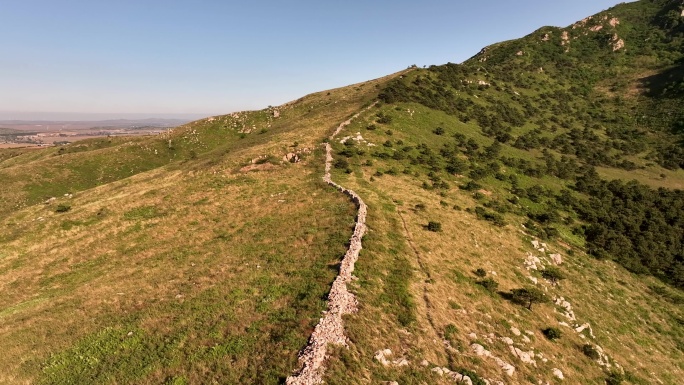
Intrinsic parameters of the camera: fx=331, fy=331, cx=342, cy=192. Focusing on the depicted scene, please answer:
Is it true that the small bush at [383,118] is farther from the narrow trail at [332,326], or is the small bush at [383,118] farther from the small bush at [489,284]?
the small bush at [489,284]

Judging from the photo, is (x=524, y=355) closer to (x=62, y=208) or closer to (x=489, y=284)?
(x=489, y=284)

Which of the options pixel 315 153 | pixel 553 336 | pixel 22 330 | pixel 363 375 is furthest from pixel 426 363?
pixel 315 153

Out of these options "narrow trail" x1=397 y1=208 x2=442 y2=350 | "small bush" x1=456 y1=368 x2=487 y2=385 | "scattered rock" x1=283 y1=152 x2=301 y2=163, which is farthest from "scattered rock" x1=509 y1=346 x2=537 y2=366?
"scattered rock" x1=283 y1=152 x2=301 y2=163

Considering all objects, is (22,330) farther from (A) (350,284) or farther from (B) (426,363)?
(B) (426,363)

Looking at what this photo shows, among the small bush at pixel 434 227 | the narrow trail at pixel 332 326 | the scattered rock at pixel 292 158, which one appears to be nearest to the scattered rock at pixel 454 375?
the narrow trail at pixel 332 326

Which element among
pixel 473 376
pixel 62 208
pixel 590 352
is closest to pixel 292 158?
pixel 62 208

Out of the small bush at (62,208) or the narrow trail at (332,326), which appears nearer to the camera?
the narrow trail at (332,326)

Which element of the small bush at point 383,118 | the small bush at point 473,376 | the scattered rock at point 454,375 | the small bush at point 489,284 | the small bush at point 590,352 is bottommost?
the small bush at point 590,352
